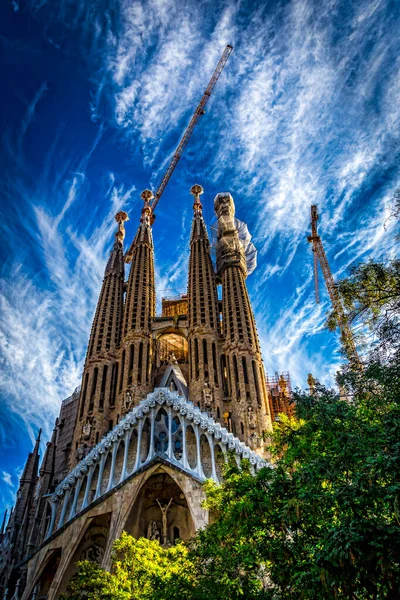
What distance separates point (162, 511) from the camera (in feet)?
76.5

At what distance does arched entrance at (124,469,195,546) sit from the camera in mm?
22953

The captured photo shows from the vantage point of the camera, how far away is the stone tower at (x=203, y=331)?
3247 cm

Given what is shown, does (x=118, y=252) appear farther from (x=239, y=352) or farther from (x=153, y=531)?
(x=153, y=531)

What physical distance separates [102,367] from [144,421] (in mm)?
10859

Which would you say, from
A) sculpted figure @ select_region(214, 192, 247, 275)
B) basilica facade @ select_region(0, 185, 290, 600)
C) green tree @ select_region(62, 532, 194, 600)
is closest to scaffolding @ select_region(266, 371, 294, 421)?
basilica facade @ select_region(0, 185, 290, 600)

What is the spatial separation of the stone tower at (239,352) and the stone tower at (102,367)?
8683 mm

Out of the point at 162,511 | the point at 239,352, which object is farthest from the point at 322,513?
the point at 239,352

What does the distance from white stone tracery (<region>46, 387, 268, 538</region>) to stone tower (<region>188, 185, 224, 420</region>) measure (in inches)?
206

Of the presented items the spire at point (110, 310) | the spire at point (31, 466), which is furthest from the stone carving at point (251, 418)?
the spire at point (31, 466)

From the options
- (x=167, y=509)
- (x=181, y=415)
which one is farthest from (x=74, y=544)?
(x=181, y=415)

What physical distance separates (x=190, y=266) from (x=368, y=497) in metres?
36.6

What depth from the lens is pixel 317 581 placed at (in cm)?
754

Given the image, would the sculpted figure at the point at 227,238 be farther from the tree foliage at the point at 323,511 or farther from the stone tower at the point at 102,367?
the tree foliage at the point at 323,511

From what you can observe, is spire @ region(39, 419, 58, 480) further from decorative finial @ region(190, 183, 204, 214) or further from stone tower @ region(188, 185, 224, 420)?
decorative finial @ region(190, 183, 204, 214)
